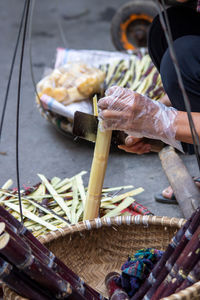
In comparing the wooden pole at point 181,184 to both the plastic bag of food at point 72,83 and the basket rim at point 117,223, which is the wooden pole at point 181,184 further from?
the plastic bag of food at point 72,83

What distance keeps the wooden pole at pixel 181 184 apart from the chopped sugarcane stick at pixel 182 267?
89cm

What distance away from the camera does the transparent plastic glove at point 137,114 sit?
57.9 inches

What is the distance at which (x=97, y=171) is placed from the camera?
171 centimetres

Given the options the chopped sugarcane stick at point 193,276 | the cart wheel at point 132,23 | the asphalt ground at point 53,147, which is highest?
the cart wheel at point 132,23

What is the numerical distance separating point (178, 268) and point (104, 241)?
0.56m

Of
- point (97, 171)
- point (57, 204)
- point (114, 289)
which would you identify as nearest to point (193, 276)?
point (114, 289)

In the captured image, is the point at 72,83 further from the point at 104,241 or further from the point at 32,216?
the point at 104,241

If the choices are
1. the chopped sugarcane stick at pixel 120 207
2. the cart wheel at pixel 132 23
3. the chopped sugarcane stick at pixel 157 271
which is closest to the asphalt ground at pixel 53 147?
the chopped sugarcane stick at pixel 120 207

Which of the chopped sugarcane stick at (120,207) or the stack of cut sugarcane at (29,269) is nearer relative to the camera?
the stack of cut sugarcane at (29,269)

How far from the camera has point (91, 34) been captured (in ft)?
16.6

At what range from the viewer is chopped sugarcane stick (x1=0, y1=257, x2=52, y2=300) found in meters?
1.08

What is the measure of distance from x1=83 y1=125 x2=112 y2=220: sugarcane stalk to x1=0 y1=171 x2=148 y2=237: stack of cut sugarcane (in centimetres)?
18

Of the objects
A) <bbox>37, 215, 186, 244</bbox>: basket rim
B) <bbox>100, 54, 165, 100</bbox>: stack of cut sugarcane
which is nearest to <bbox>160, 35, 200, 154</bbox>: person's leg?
<bbox>37, 215, 186, 244</bbox>: basket rim

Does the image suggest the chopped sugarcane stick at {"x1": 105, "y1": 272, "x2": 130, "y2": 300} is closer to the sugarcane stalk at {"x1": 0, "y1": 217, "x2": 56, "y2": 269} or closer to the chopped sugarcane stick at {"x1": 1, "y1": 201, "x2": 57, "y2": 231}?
the sugarcane stalk at {"x1": 0, "y1": 217, "x2": 56, "y2": 269}
